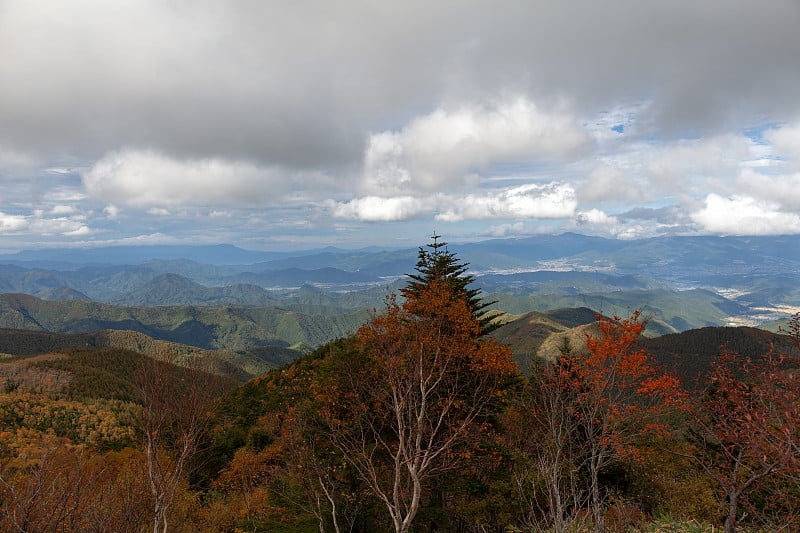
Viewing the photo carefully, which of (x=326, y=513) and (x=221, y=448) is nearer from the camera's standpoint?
(x=326, y=513)

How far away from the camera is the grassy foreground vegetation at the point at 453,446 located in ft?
36.7

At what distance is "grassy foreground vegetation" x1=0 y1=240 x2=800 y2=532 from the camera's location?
36.7ft

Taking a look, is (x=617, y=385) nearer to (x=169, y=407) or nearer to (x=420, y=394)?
(x=420, y=394)

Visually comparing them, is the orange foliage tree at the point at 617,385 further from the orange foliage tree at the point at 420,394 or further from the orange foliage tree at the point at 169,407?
the orange foliage tree at the point at 169,407

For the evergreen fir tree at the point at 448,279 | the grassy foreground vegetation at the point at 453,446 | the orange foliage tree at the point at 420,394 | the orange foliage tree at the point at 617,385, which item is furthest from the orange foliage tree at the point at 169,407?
the orange foliage tree at the point at 617,385

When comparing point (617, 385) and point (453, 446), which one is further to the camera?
point (453, 446)

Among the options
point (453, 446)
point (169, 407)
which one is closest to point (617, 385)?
point (453, 446)

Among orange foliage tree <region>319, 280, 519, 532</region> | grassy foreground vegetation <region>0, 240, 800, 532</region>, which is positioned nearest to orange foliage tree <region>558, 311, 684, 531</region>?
grassy foreground vegetation <region>0, 240, 800, 532</region>

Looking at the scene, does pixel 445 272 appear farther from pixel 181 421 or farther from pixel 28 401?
pixel 28 401

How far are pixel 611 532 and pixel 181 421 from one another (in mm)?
17795

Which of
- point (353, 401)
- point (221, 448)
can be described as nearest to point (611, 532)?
point (353, 401)

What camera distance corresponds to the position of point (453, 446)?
20.9 m

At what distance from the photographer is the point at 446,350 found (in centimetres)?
1866

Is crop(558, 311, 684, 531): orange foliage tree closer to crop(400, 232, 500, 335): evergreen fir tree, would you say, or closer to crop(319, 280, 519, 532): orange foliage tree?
crop(319, 280, 519, 532): orange foliage tree
